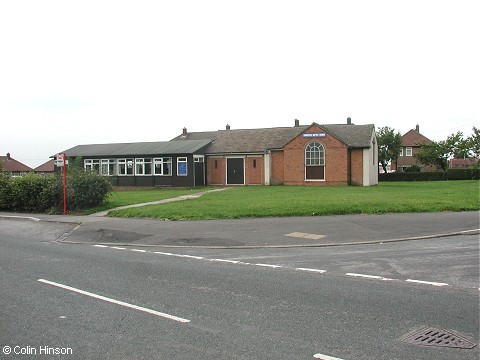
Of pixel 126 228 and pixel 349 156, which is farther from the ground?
pixel 349 156

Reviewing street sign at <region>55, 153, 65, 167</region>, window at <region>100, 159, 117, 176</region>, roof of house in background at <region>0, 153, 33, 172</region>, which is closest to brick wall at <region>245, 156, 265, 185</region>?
window at <region>100, 159, 117, 176</region>

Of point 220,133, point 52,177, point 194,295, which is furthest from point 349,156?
point 194,295

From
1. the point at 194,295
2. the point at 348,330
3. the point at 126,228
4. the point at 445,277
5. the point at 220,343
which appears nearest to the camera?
the point at 220,343

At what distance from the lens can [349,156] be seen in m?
36.4

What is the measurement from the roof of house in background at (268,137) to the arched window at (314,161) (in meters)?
1.53

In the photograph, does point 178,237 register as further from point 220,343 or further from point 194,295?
point 220,343

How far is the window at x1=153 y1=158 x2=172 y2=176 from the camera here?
125ft

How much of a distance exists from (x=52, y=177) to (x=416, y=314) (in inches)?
814

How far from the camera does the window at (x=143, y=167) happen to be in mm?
38812

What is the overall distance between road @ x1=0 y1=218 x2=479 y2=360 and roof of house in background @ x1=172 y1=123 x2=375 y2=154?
90.3ft

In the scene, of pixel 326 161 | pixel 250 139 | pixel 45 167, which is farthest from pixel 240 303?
pixel 45 167

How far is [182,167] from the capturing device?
37.5 m

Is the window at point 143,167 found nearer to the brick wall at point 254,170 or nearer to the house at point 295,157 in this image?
the house at point 295,157

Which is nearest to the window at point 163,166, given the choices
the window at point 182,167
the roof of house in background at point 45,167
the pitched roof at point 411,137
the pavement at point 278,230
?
the window at point 182,167
